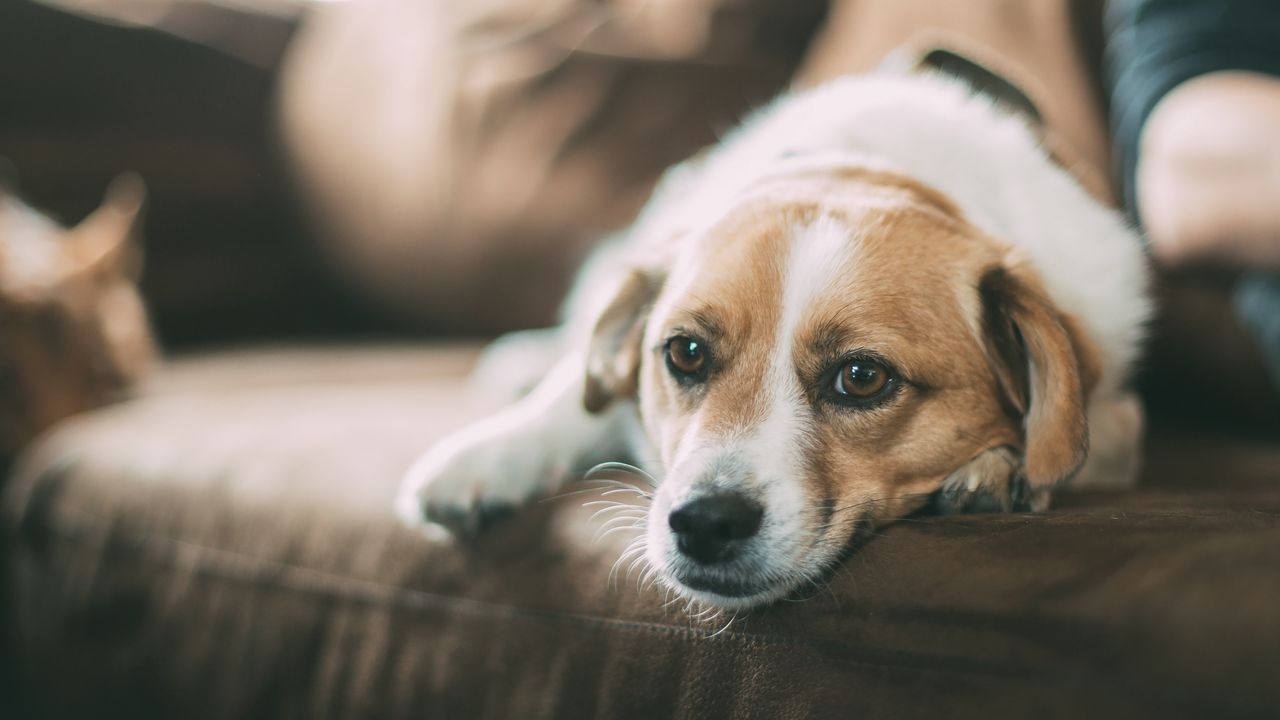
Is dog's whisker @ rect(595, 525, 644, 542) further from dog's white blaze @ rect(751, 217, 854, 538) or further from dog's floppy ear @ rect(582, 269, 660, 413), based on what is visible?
dog's floppy ear @ rect(582, 269, 660, 413)

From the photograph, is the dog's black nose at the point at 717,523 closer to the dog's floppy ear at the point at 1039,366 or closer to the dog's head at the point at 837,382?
the dog's head at the point at 837,382

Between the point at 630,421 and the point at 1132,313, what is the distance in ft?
2.68

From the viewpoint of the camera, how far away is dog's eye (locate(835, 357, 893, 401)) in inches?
44.9

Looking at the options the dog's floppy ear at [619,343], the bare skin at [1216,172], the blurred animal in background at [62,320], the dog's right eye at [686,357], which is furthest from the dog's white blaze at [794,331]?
the blurred animal in background at [62,320]

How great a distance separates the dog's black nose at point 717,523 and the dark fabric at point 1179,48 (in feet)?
3.77

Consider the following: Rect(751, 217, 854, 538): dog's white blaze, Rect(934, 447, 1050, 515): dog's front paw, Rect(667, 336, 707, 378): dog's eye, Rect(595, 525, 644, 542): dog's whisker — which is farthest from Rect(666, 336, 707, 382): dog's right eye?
Rect(934, 447, 1050, 515): dog's front paw

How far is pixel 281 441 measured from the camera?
5.11 feet

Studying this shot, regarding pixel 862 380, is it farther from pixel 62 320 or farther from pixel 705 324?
pixel 62 320

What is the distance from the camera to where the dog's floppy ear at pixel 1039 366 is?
1.05 meters

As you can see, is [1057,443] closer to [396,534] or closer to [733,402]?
[733,402]

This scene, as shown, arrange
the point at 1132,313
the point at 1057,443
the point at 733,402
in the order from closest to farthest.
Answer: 1. the point at 1057,443
2. the point at 733,402
3. the point at 1132,313

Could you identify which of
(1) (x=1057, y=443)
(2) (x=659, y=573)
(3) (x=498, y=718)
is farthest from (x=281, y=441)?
(1) (x=1057, y=443)

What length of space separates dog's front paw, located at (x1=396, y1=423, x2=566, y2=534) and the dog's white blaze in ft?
1.21

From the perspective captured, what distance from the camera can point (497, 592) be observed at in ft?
3.83
